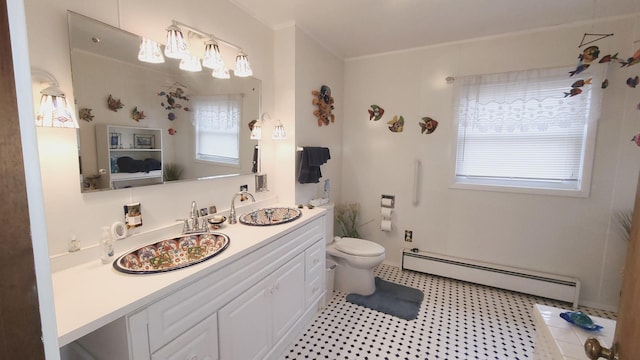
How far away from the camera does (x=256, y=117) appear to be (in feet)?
7.50

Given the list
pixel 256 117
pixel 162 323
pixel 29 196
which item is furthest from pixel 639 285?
pixel 256 117

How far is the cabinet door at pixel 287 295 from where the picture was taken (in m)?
1.72

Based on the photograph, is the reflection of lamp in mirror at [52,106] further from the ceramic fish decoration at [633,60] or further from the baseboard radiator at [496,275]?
the ceramic fish decoration at [633,60]

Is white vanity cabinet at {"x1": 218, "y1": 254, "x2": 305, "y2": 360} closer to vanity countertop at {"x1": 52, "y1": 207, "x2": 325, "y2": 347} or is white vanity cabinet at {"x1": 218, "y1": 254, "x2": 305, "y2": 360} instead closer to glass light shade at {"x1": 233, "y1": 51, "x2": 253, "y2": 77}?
vanity countertop at {"x1": 52, "y1": 207, "x2": 325, "y2": 347}

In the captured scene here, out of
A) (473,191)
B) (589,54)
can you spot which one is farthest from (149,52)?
(589,54)

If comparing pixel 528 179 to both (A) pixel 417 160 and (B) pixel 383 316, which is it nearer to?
(A) pixel 417 160

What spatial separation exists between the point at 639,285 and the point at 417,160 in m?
2.50

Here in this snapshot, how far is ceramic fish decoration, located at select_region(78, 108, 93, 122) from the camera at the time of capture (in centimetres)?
124

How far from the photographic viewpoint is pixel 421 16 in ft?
7.17

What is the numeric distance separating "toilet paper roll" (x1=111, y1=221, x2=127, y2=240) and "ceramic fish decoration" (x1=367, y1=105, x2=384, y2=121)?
2.58m

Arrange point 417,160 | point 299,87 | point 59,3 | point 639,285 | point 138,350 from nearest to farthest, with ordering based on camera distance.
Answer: point 639,285
point 138,350
point 59,3
point 299,87
point 417,160

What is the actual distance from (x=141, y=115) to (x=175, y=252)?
2.57 ft

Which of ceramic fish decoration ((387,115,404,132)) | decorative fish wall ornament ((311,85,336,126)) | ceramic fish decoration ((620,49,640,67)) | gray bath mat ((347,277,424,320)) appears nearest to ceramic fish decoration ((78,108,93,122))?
decorative fish wall ornament ((311,85,336,126))

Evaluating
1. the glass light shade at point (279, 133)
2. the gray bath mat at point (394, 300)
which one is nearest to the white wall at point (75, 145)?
the glass light shade at point (279, 133)
